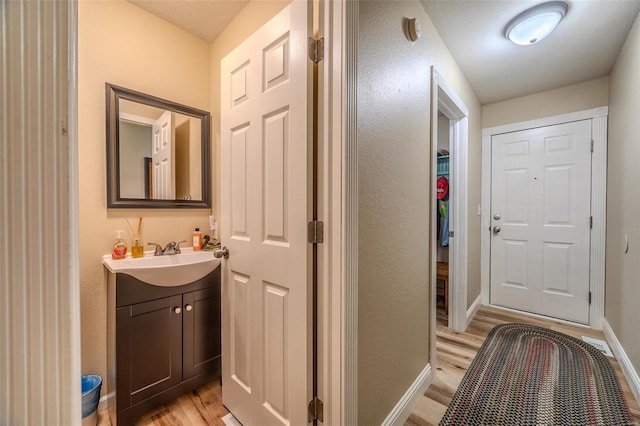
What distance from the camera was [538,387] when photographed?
5.42 feet

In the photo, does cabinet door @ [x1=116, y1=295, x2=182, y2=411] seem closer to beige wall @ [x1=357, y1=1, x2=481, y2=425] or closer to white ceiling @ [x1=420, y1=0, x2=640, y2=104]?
beige wall @ [x1=357, y1=1, x2=481, y2=425]

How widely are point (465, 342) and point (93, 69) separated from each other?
3.32m

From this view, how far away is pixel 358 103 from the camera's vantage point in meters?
1.06

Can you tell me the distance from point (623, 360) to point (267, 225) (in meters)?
2.64

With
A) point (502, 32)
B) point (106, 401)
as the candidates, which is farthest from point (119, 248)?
point (502, 32)

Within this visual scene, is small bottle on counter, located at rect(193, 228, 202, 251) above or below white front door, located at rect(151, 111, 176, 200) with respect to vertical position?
below

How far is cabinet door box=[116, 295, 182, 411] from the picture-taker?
135 centimetres

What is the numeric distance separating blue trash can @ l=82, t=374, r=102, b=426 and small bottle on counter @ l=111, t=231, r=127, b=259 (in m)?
0.68

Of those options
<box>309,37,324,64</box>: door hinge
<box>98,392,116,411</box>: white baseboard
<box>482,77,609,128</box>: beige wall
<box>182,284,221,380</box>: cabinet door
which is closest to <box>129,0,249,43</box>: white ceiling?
<box>309,37,324,64</box>: door hinge

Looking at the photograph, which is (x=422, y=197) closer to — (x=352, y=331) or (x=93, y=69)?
(x=352, y=331)

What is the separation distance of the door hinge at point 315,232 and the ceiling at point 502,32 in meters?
1.52

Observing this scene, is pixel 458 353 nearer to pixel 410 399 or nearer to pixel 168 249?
pixel 410 399

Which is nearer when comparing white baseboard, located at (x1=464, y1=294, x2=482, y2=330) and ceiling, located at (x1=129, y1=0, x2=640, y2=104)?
ceiling, located at (x1=129, y1=0, x2=640, y2=104)

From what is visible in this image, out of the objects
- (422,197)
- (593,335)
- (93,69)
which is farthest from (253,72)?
(593,335)
